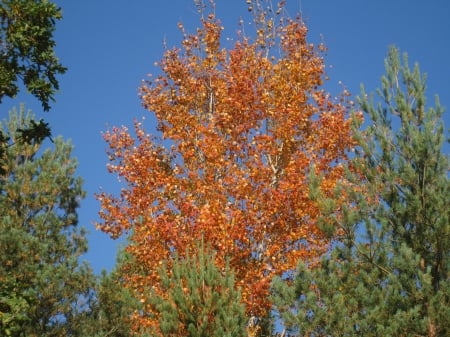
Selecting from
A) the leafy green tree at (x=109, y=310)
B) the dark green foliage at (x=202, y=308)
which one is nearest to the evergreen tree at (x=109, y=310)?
the leafy green tree at (x=109, y=310)

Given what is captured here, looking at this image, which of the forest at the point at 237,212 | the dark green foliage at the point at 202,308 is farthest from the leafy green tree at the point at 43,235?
the dark green foliage at the point at 202,308

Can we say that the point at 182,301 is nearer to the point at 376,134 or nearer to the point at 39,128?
the point at 39,128

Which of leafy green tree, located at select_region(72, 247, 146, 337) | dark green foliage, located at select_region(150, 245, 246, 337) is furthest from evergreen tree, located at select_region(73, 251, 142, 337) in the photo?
dark green foliage, located at select_region(150, 245, 246, 337)

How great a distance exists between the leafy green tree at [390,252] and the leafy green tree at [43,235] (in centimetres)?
947

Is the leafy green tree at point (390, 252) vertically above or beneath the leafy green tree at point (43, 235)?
beneath

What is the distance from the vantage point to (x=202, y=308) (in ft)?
32.7

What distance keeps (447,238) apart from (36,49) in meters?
8.78

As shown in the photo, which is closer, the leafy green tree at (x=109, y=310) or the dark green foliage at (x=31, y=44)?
the dark green foliage at (x=31, y=44)

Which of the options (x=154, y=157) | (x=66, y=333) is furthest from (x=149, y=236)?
(x=66, y=333)

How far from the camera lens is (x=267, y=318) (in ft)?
51.2

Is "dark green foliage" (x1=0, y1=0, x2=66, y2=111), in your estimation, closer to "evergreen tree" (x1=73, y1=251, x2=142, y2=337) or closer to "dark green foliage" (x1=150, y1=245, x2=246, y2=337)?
"dark green foliage" (x1=150, y1=245, x2=246, y2=337)

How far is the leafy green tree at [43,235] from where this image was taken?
53.5ft

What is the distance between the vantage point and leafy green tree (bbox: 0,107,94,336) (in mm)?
16297

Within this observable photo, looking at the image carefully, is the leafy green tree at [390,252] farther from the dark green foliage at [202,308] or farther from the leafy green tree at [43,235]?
the leafy green tree at [43,235]
